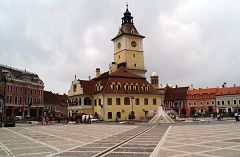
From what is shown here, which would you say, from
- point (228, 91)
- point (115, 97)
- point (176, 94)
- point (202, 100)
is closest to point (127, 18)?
point (115, 97)

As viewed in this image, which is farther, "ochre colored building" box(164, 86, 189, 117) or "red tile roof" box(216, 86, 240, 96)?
"ochre colored building" box(164, 86, 189, 117)

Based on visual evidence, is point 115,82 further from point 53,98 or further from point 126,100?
point 53,98

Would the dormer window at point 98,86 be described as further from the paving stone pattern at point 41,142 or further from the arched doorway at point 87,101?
the paving stone pattern at point 41,142

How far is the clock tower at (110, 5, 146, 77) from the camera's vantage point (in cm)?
7612

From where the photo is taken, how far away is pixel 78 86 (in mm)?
67250

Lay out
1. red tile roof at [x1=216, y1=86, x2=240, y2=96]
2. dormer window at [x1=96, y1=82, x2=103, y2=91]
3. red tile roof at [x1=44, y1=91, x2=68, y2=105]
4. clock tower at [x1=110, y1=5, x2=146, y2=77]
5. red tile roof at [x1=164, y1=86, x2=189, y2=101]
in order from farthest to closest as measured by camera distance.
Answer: red tile roof at [x1=164, y1=86, x2=189, y2=101] < red tile roof at [x1=44, y1=91, x2=68, y2=105] < red tile roof at [x1=216, y1=86, x2=240, y2=96] < clock tower at [x1=110, y1=5, x2=146, y2=77] < dormer window at [x1=96, y1=82, x2=103, y2=91]

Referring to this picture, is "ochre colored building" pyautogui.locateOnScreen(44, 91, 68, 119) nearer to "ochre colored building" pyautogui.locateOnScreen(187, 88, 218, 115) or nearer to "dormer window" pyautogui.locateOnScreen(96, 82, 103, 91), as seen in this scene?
"dormer window" pyautogui.locateOnScreen(96, 82, 103, 91)

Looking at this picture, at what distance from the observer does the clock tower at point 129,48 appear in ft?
250

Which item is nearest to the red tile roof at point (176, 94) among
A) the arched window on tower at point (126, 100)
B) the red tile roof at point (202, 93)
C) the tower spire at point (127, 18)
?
the red tile roof at point (202, 93)

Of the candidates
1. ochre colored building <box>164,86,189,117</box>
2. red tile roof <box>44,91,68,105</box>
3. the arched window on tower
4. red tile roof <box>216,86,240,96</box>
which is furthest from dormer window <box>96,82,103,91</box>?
red tile roof <box>216,86,240,96</box>

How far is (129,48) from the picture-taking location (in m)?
77.1

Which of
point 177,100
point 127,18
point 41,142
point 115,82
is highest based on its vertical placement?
point 127,18

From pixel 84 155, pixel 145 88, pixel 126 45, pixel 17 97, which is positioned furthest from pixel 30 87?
pixel 84 155

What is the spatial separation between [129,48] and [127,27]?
5.73m
